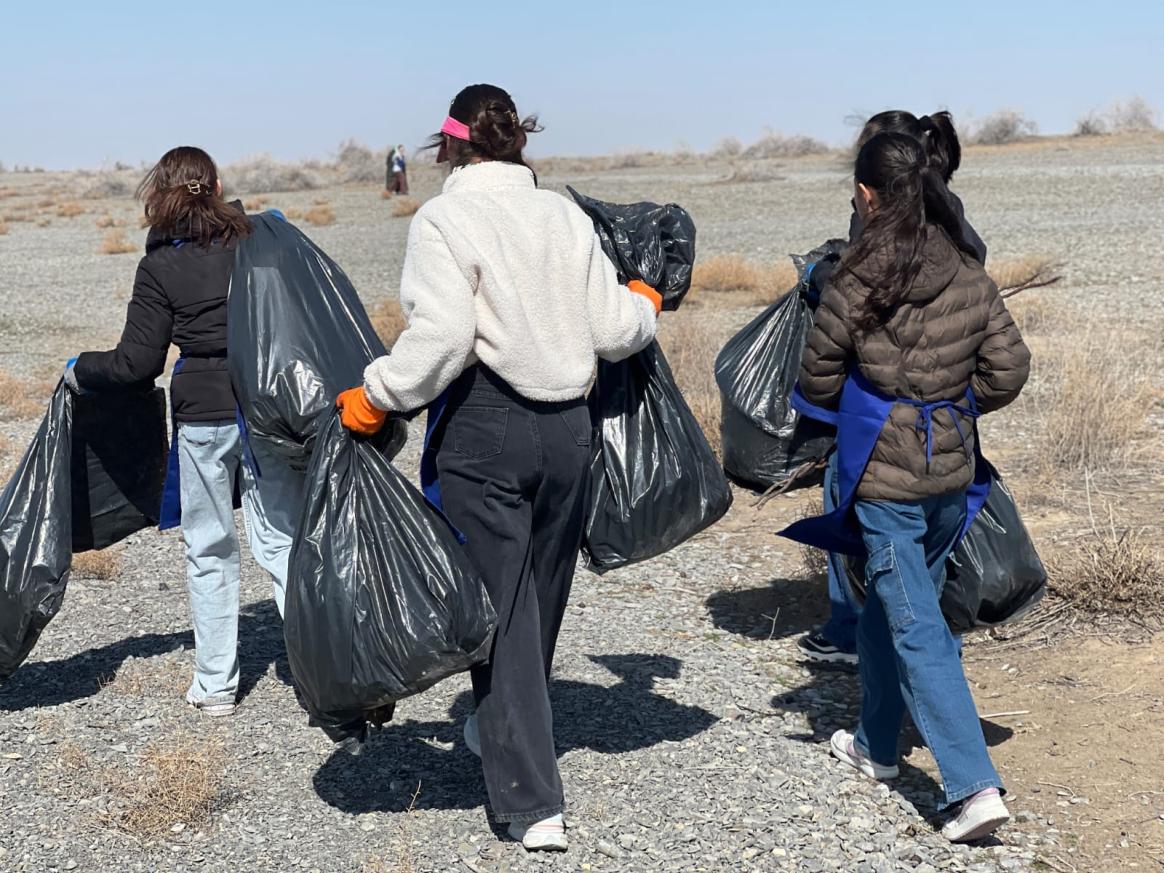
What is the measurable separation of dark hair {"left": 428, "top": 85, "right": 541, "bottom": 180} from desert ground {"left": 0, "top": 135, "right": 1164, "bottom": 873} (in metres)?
1.82

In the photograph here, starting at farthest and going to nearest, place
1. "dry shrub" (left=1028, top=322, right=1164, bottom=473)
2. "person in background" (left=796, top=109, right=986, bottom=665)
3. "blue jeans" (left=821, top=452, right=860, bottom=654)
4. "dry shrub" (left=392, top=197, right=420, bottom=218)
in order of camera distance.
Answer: "dry shrub" (left=392, top=197, right=420, bottom=218), "dry shrub" (left=1028, top=322, right=1164, bottom=473), "blue jeans" (left=821, top=452, right=860, bottom=654), "person in background" (left=796, top=109, right=986, bottom=665)

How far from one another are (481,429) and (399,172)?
35314mm

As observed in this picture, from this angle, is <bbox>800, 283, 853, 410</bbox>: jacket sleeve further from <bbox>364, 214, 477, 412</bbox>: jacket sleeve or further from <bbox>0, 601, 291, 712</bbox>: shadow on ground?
<bbox>0, 601, 291, 712</bbox>: shadow on ground

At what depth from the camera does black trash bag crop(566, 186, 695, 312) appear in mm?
3979

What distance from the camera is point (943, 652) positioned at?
3.58 metres

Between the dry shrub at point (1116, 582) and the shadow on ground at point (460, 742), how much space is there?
5.12 feet

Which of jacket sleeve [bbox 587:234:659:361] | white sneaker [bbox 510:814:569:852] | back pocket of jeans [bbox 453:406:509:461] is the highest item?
jacket sleeve [bbox 587:234:659:361]

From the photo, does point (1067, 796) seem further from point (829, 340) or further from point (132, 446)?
point (132, 446)

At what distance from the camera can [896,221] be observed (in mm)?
3428

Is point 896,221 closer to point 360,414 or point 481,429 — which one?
point 481,429

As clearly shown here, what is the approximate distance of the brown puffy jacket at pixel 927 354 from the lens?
3459mm

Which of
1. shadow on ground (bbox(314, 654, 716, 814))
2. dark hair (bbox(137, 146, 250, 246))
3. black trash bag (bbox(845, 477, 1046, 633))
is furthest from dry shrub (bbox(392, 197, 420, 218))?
black trash bag (bbox(845, 477, 1046, 633))

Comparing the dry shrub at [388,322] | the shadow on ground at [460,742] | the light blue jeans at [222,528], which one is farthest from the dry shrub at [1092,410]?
the dry shrub at [388,322]

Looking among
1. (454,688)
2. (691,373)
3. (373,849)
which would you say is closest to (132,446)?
(454,688)
